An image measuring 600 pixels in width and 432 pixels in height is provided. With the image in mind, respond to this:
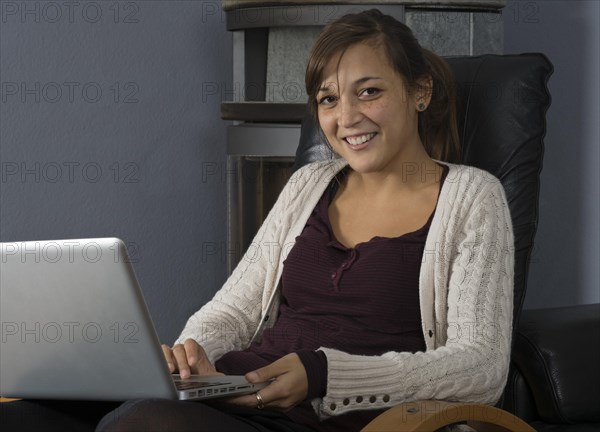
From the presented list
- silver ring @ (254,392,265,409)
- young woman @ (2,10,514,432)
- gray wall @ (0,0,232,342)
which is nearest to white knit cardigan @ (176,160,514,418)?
young woman @ (2,10,514,432)

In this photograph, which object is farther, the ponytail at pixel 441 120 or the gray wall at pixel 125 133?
the gray wall at pixel 125 133

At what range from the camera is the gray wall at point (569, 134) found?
2963 millimetres

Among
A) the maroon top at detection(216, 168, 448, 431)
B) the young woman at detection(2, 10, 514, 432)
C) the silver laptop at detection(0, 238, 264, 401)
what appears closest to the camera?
the silver laptop at detection(0, 238, 264, 401)

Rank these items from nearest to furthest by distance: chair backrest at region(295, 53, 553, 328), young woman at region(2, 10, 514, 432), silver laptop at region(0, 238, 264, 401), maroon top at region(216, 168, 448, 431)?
1. silver laptop at region(0, 238, 264, 401)
2. young woman at region(2, 10, 514, 432)
3. maroon top at region(216, 168, 448, 431)
4. chair backrest at region(295, 53, 553, 328)

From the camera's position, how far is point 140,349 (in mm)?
1163

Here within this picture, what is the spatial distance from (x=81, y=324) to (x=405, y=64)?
2.55 ft

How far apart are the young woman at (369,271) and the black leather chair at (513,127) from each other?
2.2 inches

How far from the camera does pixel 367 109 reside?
1658 mm

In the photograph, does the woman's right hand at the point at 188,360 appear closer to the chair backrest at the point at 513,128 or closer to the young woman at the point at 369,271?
the young woman at the point at 369,271

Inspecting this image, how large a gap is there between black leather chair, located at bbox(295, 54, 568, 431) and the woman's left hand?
21.2 inches

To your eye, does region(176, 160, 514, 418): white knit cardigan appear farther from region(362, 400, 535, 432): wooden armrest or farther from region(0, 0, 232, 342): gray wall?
region(0, 0, 232, 342): gray wall

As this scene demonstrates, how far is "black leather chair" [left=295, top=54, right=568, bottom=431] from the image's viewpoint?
69.6 inches

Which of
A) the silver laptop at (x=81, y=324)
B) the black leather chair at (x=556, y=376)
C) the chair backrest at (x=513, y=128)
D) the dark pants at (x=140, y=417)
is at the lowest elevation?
the black leather chair at (x=556, y=376)

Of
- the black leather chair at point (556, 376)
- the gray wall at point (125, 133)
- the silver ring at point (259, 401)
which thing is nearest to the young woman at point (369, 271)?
the silver ring at point (259, 401)
